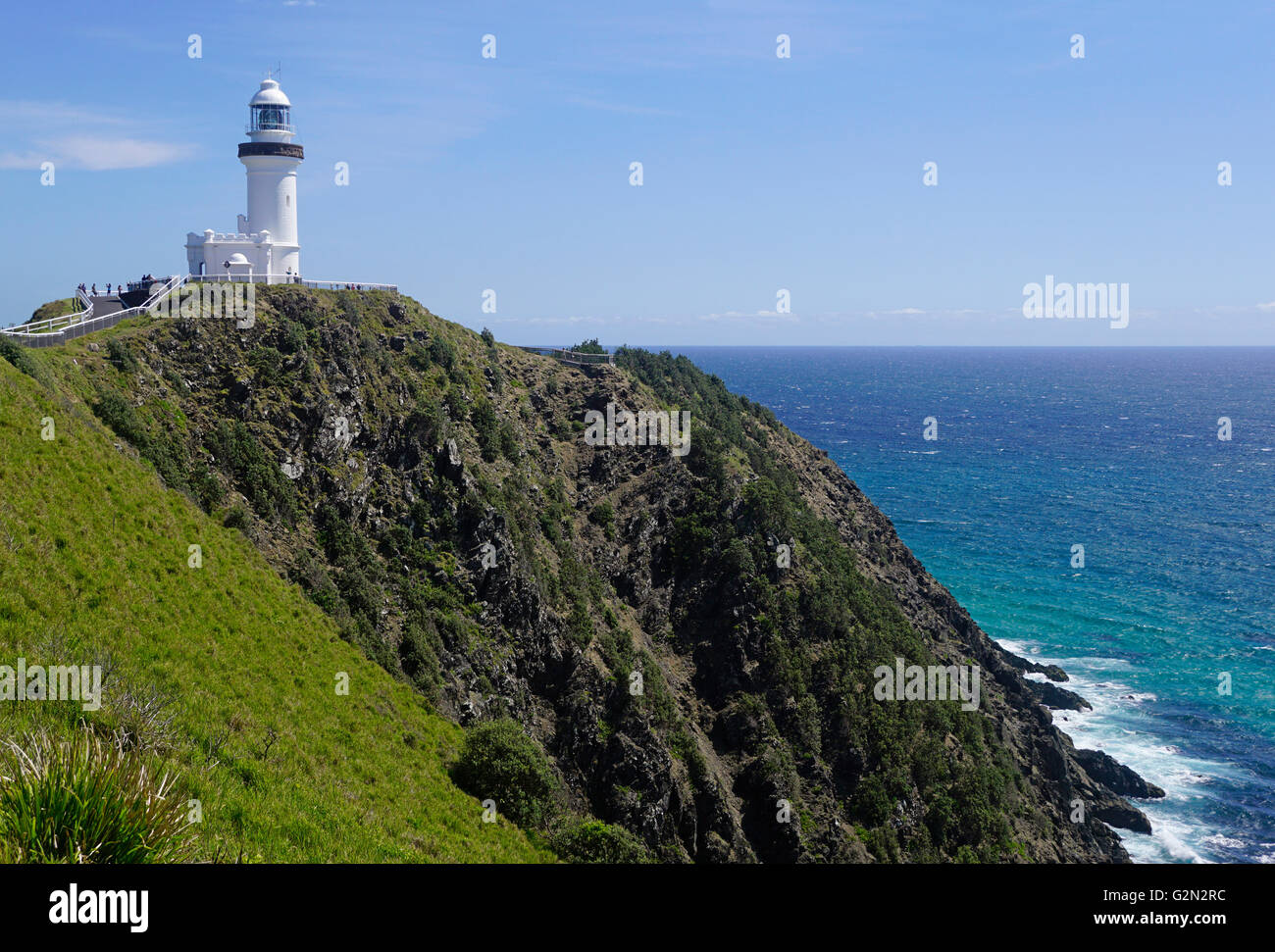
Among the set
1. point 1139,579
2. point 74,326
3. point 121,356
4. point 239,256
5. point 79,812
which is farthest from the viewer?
point 1139,579

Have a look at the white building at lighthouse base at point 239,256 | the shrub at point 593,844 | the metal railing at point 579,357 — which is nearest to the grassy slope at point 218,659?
the shrub at point 593,844

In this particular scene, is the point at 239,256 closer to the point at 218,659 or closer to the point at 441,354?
the point at 441,354

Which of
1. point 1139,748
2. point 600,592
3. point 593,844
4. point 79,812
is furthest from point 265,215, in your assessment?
point 1139,748

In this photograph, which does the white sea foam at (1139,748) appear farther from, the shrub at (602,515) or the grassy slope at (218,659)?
the grassy slope at (218,659)

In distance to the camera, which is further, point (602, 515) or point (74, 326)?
point (602, 515)
